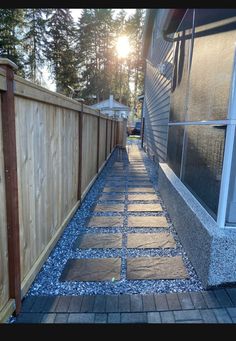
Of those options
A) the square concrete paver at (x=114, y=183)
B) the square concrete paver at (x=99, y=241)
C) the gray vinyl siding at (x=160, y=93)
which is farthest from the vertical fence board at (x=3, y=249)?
the gray vinyl siding at (x=160, y=93)

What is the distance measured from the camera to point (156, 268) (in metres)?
2.64

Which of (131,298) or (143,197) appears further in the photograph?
(143,197)

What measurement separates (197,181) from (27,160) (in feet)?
6.50

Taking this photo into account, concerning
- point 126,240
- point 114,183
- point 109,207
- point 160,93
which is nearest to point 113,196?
point 109,207

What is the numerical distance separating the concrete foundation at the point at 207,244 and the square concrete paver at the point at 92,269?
79 centimetres

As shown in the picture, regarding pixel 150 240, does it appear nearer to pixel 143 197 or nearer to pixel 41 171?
pixel 41 171

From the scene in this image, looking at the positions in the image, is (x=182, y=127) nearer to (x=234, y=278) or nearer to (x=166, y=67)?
(x=234, y=278)

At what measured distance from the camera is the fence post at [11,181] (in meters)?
1.70

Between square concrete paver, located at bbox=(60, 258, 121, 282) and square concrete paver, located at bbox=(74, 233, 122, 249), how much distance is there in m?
0.29

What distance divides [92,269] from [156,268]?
648 millimetres

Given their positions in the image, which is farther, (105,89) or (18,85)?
(105,89)
